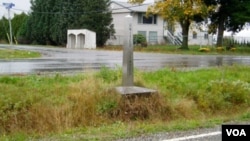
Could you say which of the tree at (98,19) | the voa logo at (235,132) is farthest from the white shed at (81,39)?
the voa logo at (235,132)

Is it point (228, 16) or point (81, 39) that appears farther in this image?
point (81, 39)

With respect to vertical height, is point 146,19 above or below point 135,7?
below

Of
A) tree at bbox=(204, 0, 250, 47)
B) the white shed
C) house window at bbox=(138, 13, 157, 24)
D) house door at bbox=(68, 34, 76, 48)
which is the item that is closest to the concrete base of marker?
tree at bbox=(204, 0, 250, 47)

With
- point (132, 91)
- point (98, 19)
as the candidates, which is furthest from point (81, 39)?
point (132, 91)

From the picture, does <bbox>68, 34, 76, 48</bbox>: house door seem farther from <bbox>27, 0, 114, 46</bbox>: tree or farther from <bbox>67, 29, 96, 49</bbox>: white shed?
<bbox>27, 0, 114, 46</bbox>: tree

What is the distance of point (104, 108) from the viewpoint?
8.51 metres

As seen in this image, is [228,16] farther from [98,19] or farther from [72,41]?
[72,41]

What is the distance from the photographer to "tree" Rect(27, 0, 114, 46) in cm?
4891

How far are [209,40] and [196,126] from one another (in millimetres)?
50995

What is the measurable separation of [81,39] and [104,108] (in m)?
39.6

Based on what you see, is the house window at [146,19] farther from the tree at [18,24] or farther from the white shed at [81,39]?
the tree at [18,24]

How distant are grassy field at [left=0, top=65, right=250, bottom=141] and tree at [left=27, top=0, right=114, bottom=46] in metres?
38.2

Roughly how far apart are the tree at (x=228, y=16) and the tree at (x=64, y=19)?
13084 mm

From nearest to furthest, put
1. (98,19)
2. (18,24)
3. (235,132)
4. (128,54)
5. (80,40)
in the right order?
(235,132) < (128,54) < (80,40) < (98,19) < (18,24)
